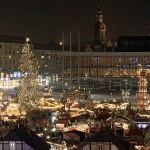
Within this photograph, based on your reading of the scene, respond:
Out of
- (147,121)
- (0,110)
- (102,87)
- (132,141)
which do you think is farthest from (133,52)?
(132,141)

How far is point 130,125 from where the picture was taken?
66.3 feet

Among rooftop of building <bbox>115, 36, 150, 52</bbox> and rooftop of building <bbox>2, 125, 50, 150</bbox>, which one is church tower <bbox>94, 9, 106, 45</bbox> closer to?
rooftop of building <bbox>115, 36, 150, 52</bbox>

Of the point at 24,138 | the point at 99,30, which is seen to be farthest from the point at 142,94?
the point at 99,30

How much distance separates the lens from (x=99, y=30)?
6606cm

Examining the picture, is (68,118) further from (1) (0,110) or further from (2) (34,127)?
(1) (0,110)

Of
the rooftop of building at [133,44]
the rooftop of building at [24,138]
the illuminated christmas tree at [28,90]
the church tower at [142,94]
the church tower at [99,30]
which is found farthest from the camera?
the rooftop of building at [133,44]

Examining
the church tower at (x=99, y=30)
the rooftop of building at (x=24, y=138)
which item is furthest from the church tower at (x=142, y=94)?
the church tower at (x=99, y=30)

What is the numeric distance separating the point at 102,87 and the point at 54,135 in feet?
122

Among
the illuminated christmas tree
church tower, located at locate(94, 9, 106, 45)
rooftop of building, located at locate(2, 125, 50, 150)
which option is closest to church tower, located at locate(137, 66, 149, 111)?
the illuminated christmas tree

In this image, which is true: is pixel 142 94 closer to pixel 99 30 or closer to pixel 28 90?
pixel 28 90

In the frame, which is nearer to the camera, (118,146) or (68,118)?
(118,146)

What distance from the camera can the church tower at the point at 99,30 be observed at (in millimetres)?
65188

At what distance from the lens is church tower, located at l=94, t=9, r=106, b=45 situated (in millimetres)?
65188

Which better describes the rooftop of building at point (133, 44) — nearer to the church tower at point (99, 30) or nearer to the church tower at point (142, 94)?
the church tower at point (99, 30)
